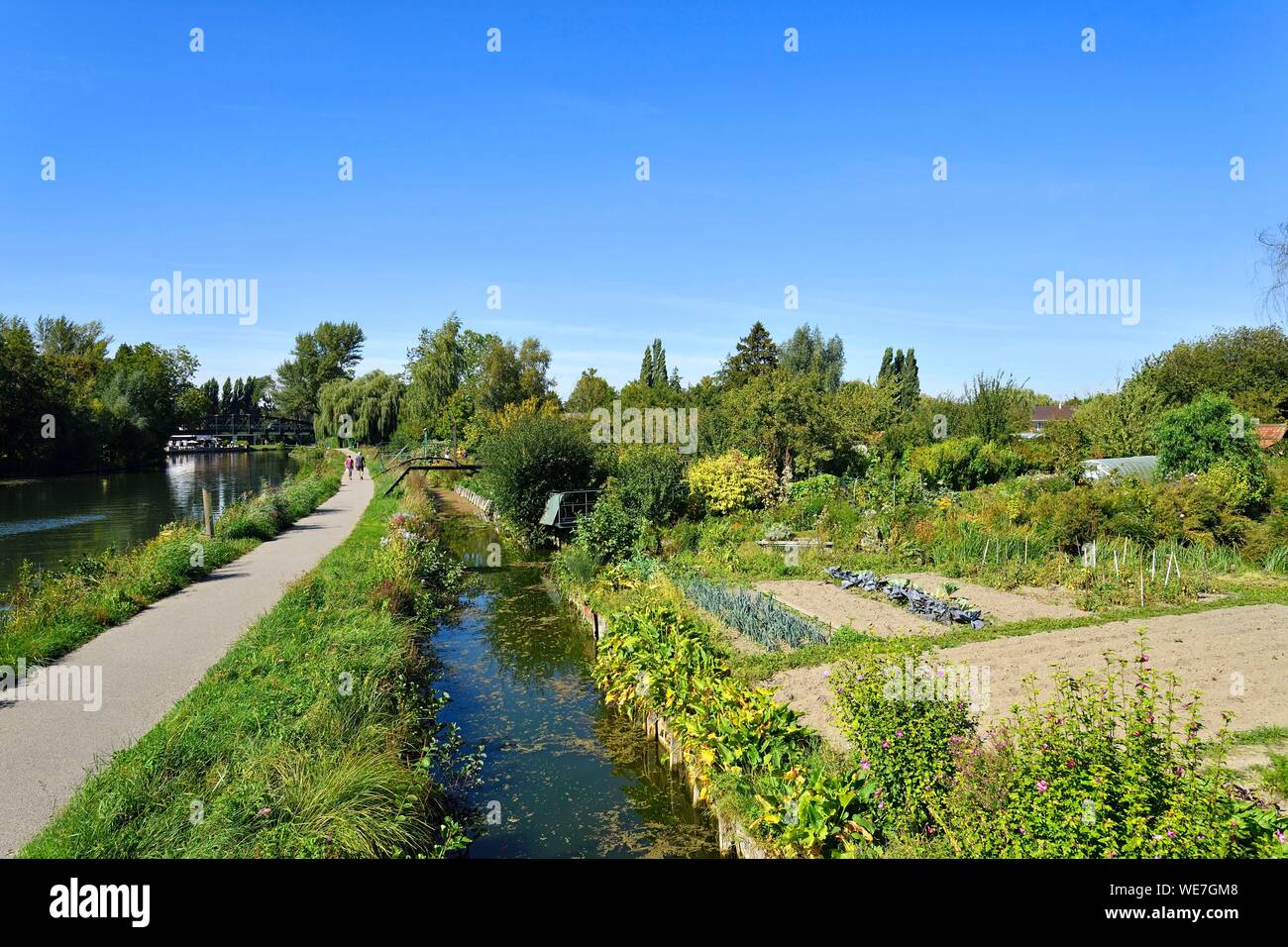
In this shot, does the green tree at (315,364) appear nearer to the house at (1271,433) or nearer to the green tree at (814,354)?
the green tree at (814,354)

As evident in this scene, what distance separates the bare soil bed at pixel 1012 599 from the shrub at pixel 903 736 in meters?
6.30

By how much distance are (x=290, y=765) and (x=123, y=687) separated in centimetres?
366

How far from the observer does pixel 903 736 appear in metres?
5.13

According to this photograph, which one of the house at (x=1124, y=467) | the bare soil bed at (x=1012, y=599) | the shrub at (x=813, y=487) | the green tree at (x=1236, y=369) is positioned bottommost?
the bare soil bed at (x=1012, y=599)

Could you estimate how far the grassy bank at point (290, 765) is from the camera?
16.3ft

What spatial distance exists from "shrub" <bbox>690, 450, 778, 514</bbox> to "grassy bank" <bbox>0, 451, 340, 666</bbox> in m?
10.4

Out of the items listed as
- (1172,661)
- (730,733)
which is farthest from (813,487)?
(730,733)

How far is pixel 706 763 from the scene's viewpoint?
6488 millimetres

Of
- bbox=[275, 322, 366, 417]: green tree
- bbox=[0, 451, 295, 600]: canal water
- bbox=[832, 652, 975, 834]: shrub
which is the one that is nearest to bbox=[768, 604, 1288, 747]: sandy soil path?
bbox=[832, 652, 975, 834]: shrub

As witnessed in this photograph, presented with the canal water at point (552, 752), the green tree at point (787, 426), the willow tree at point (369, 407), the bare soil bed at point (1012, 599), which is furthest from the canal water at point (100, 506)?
the bare soil bed at point (1012, 599)

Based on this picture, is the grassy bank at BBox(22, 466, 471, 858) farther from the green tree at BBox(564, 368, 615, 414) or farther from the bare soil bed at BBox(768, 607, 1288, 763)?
the green tree at BBox(564, 368, 615, 414)
